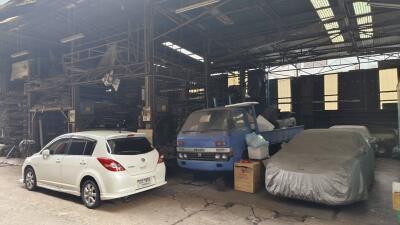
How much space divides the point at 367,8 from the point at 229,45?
19.8 feet

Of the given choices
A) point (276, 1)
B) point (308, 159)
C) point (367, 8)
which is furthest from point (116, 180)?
point (367, 8)

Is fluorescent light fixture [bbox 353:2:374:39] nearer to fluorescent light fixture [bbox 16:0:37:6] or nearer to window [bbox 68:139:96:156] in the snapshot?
window [bbox 68:139:96:156]

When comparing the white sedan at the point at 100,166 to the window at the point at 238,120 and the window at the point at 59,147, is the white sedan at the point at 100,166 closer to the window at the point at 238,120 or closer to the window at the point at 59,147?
the window at the point at 59,147

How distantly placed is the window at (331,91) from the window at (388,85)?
2.16 m

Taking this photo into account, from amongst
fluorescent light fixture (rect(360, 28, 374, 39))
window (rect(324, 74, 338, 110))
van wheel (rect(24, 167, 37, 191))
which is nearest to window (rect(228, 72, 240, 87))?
window (rect(324, 74, 338, 110))

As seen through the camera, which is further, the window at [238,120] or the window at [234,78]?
the window at [234,78]

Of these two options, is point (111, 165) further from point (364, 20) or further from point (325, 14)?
point (364, 20)

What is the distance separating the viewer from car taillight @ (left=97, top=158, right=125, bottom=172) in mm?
5449

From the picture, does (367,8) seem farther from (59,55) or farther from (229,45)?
(59,55)

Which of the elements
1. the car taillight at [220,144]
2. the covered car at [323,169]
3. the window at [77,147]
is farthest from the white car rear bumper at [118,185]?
the covered car at [323,169]

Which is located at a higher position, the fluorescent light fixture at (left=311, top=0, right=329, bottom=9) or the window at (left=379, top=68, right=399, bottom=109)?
the fluorescent light fixture at (left=311, top=0, right=329, bottom=9)

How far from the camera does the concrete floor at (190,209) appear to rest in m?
4.89

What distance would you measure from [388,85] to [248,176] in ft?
40.4

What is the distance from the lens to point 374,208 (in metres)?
5.30
